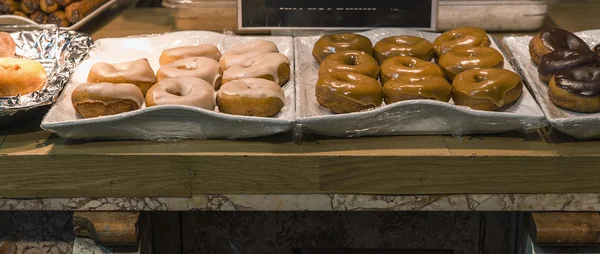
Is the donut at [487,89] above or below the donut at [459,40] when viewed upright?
below

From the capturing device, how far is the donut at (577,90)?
1448mm

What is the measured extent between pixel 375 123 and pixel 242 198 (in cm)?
30

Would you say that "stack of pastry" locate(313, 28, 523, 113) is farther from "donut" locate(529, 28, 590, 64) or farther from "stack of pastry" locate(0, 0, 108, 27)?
"stack of pastry" locate(0, 0, 108, 27)

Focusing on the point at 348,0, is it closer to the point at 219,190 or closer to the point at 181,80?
the point at 181,80

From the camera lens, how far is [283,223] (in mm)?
1761

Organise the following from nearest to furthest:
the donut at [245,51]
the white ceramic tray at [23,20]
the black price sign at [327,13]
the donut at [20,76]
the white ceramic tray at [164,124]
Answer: the white ceramic tray at [164,124] → the donut at [20,76] → the donut at [245,51] → the black price sign at [327,13] → the white ceramic tray at [23,20]

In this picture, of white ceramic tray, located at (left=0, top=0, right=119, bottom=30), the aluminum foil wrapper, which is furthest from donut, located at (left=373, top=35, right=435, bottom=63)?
white ceramic tray, located at (left=0, top=0, right=119, bottom=30)

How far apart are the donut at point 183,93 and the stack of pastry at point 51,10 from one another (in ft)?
2.12

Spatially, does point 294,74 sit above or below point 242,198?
above

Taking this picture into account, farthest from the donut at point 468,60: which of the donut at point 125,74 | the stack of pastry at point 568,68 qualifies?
the donut at point 125,74

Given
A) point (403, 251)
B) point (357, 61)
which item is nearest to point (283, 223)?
point (403, 251)

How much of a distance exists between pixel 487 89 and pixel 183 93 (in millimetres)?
591

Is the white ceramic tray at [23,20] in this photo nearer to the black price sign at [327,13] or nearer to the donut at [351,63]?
the black price sign at [327,13]

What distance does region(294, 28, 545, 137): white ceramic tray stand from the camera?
1.42 metres
